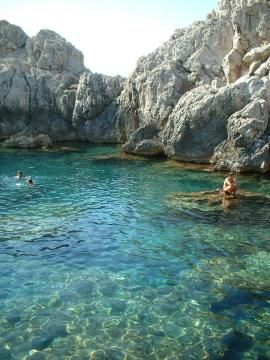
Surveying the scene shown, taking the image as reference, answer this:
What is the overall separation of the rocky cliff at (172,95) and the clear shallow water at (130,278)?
9873mm

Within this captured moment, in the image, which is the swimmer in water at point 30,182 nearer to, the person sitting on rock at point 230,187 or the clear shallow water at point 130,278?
the clear shallow water at point 130,278

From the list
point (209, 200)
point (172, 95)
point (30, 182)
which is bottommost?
point (30, 182)

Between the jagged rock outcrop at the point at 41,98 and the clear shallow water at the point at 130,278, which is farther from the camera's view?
the jagged rock outcrop at the point at 41,98

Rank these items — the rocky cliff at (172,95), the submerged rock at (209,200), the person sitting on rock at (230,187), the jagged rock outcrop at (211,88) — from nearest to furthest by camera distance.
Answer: the submerged rock at (209,200), the person sitting on rock at (230,187), the jagged rock outcrop at (211,88), the rocky cliff at (172,95)

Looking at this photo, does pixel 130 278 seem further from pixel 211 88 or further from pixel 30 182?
pixel 211 88

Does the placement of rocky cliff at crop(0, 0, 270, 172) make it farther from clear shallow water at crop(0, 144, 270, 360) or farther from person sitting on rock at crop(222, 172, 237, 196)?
clear shallow water at crop(0, 144, 270, 360)

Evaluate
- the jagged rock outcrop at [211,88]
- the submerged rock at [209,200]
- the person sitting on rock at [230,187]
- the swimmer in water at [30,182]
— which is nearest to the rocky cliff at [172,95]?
the jagged rock outcrop at [211,88]

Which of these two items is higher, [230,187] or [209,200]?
[230,187]

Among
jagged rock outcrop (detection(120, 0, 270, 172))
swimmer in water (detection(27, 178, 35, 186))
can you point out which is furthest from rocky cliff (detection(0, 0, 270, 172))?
swimmer in water (detection(27, 178, 35, 186))

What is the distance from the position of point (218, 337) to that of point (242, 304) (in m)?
2.35

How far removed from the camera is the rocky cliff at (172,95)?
129ft

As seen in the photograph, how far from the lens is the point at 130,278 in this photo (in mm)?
16609

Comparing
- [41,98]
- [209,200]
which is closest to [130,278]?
[209,200]

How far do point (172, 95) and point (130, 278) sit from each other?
36.0m
